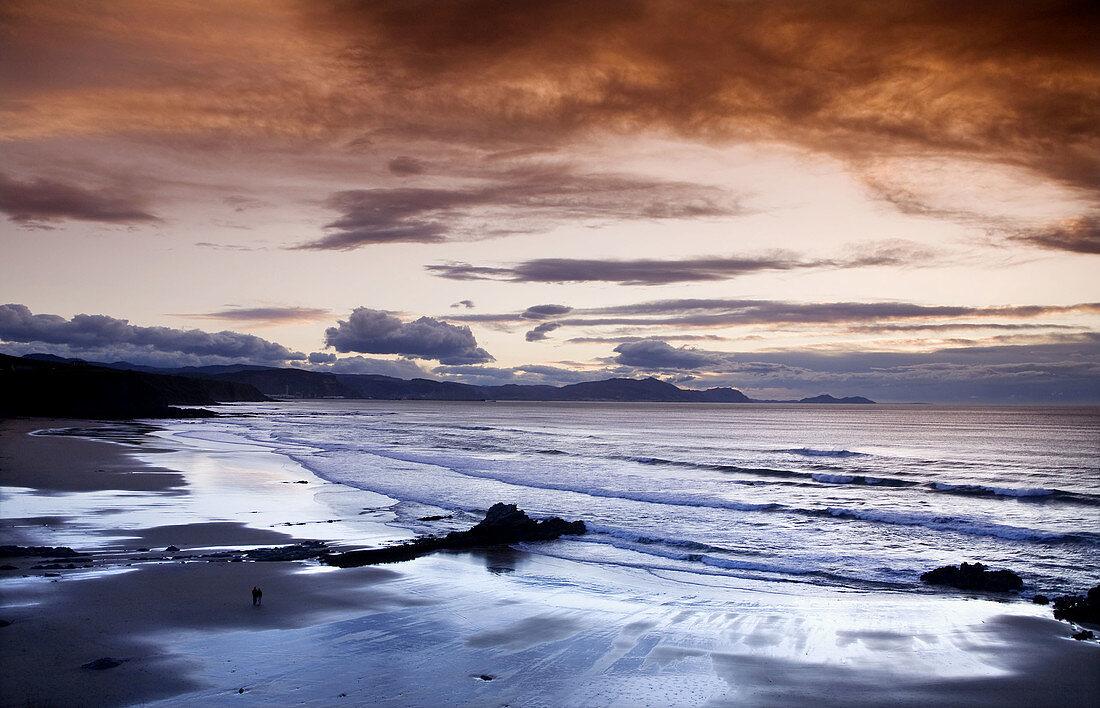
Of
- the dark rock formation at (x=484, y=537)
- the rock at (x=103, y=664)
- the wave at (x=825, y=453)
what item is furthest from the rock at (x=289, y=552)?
the wave at (x=825, y=453)

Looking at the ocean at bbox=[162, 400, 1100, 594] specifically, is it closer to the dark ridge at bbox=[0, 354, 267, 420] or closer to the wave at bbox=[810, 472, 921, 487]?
the wave at bbox=[810, 472, 921, 487]

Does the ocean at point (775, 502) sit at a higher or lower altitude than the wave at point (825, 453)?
lower

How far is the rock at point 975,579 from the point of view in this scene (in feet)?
52.7

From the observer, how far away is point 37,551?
656 inches

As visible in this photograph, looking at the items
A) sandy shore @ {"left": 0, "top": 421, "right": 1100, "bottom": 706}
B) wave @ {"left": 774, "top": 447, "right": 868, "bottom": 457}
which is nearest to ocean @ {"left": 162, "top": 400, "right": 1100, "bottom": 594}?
wave @ {"left": 774, "top": 447, "right": 868, "bottom": 457}

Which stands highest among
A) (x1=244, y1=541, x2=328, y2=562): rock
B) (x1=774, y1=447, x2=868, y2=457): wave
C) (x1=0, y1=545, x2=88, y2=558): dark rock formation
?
(x1=774, y1=447, x2=868, y2=457): wave

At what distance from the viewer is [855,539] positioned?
22.3 m

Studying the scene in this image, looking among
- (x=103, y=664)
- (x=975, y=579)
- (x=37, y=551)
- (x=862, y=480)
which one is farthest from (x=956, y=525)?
(x=37, y=551)

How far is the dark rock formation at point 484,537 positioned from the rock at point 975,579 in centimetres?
1042

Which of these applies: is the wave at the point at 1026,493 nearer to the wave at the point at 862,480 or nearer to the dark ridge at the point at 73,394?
the wave at the point at 862,480

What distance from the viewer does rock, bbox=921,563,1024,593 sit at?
16062mm

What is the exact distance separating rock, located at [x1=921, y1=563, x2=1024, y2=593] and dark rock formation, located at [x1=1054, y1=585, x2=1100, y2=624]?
64.8 inches

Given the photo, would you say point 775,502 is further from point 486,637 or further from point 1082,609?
point 486,637

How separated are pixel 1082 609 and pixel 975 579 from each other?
2.83m
